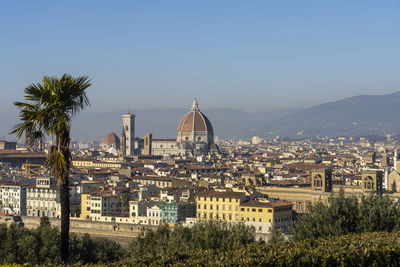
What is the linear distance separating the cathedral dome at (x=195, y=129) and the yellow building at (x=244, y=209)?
121533 millimetres

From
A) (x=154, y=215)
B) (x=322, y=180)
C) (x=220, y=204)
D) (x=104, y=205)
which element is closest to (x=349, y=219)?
(x=220, y=204)

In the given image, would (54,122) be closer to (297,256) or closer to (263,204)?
(297,256)

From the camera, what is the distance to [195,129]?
16962 centimetres

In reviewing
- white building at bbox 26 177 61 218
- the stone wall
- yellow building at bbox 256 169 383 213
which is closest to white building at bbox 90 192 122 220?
the stone wall

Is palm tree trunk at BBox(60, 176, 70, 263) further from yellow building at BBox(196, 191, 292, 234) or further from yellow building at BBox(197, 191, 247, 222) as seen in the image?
yellow building at BBox(197, 191, 247, 222)

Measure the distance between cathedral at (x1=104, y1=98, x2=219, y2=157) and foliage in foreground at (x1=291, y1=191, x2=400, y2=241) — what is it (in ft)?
446

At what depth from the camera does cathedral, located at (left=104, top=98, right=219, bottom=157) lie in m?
159

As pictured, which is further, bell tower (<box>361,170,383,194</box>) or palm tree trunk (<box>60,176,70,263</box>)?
bell tower (<box>361,170,383,194</box>)

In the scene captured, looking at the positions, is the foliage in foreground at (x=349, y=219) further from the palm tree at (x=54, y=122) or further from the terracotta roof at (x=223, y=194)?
the terracotta roof at (x=223, y=194)

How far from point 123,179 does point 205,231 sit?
179ft

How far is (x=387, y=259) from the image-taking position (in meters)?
13.0

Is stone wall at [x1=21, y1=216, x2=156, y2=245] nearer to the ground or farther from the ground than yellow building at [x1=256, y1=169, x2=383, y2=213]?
nearer to the ground

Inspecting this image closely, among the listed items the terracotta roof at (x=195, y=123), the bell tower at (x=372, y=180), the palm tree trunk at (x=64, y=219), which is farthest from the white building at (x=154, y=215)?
the terracotta roof at (x=195, y=123)

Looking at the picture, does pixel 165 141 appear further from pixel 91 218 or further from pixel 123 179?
pixel 91 218
